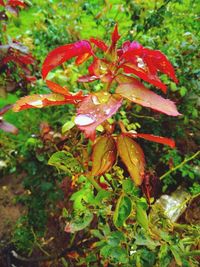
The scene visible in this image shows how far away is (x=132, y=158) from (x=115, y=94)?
0.56 feet

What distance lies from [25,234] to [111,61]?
113 centimetres

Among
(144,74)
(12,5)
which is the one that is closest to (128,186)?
(144,74)

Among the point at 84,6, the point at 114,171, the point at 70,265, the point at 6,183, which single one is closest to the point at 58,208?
the point at 70,265

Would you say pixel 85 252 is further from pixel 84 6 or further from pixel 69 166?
pixel 84 6

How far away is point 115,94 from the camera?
0.82 m

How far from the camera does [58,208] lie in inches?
76.2

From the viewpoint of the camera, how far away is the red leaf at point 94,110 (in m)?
0.73

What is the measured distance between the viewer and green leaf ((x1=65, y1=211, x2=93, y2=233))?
111cm

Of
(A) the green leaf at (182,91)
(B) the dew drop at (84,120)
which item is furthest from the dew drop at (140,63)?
(A) the green leaf at (182,91)

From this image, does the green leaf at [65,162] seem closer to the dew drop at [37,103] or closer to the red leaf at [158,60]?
the dew drop at [37,103]

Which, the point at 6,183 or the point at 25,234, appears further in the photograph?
the point at 6,183

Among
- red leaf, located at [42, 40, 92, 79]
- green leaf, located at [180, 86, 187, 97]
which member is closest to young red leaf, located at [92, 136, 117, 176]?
red leaf, located at [42, 40, 92, 79]

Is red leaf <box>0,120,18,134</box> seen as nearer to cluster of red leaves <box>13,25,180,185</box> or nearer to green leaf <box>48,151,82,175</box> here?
green leaf <box>48,151,82,175</box>

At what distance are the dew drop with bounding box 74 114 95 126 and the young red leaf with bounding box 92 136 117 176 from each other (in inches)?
6.8
